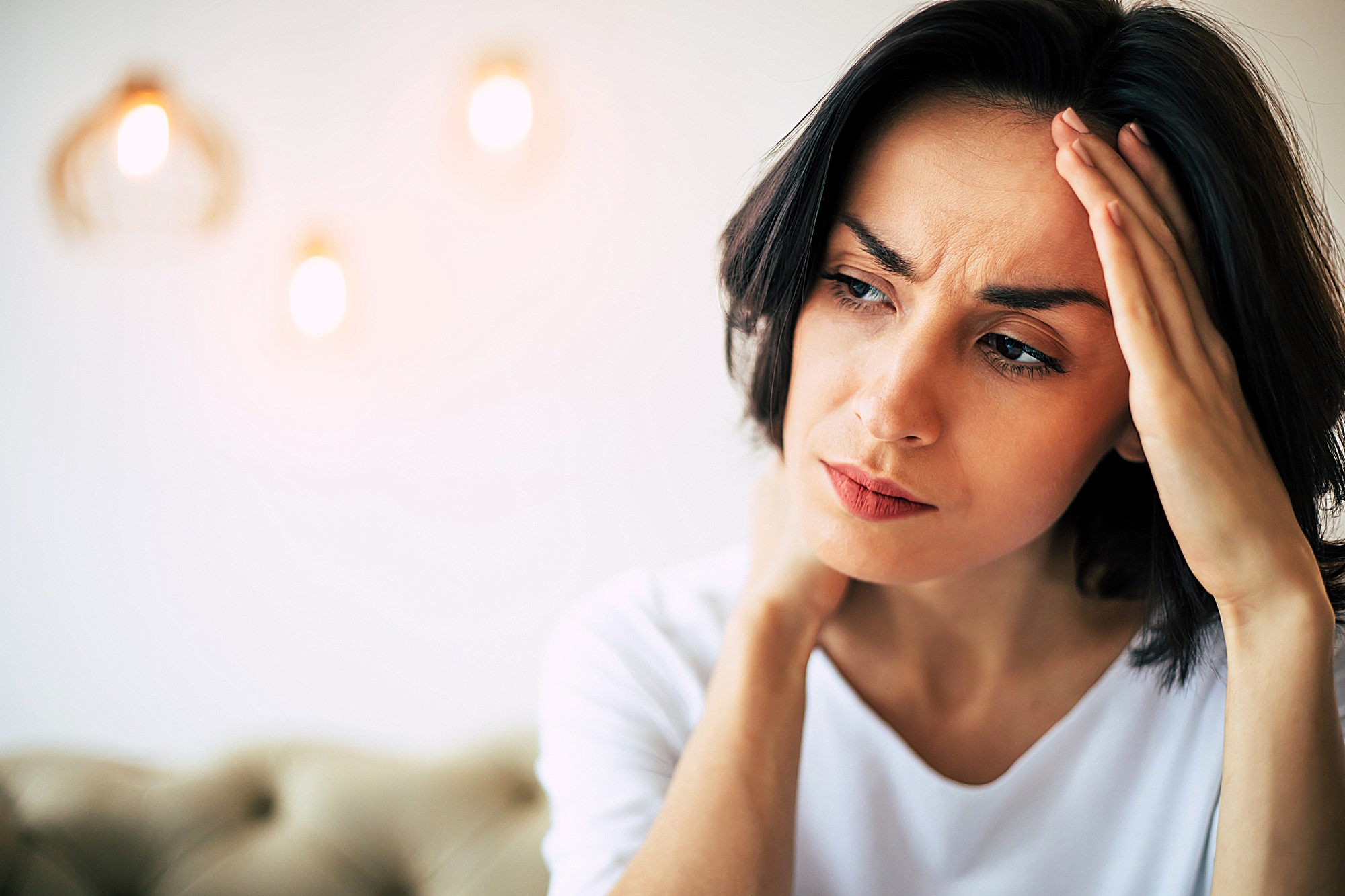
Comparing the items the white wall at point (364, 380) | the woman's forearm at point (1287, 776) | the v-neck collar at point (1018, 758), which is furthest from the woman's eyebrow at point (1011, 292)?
the white wall at point (364, 380)

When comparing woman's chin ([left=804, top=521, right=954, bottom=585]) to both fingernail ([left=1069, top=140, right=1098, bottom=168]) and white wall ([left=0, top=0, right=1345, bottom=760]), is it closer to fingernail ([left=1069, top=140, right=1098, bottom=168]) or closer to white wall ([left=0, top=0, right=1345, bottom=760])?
fingernail ([left=1069, top=140, right=1098, bottom=168])

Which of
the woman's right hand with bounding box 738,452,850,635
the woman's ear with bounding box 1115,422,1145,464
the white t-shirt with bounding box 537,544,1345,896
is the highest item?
the woman's ear with bounding box 1115,422,1145,464

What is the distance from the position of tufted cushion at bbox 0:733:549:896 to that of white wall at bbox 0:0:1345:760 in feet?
0.92

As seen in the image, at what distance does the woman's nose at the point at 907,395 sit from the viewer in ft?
2.97

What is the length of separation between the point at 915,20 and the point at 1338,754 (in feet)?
2.74

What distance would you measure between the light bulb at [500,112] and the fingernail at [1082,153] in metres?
1.17

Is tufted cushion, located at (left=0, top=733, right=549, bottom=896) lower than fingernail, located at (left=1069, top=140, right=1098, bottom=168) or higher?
lower

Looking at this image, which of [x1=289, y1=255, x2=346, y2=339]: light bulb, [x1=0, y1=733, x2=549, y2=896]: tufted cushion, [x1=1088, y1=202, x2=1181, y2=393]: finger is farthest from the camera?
[x1=289, y1=255, x2=346, y2=339]: light bulb

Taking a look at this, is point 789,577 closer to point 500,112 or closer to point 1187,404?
point 1187,404

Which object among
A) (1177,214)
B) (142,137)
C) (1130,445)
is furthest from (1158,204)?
(142,137)

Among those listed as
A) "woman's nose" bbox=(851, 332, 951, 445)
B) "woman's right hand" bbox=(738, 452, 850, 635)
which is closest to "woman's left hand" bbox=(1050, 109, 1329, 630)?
"woman's nose" bbox=(851, 332, 951, 445)

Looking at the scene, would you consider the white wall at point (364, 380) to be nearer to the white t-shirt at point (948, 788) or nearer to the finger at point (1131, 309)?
the white t-shirt at point (948, 788)

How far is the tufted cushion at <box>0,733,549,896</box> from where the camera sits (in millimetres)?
1373

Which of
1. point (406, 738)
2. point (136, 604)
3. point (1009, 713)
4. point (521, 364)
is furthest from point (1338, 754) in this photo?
point (136, 604)
